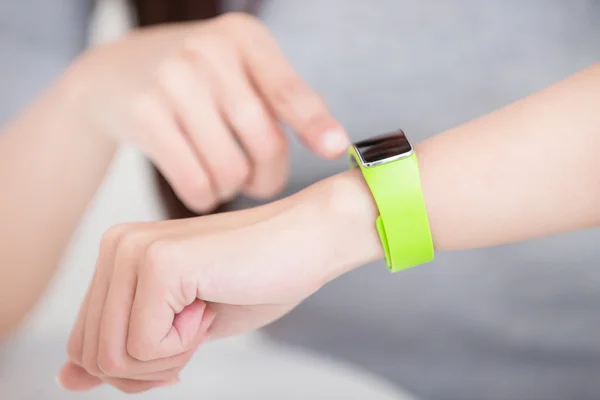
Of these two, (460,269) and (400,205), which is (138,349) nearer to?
(400,205)

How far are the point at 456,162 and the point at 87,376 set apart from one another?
28 centimetres

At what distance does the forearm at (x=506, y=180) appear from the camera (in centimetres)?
30

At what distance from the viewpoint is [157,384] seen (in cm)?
36

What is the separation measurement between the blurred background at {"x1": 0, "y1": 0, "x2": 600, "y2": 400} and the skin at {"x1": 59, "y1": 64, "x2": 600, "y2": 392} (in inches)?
4.1

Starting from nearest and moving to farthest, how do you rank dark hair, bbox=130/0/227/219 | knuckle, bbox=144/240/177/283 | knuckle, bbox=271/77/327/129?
knuckle, bbox=144/240/177/283, knuckle, bbox=271/77/327/129, dark hair, bbox=130/0/227/219

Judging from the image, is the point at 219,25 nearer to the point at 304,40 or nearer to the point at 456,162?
the point at 304,40

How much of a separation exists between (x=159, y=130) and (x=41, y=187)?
0.14 meters

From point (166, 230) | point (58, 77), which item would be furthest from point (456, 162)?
point (58, 77)

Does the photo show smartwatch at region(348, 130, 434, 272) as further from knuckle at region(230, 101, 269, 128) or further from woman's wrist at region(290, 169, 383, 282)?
knuckle at region(230, 101, 269, 128)

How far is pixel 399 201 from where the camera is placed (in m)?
0.31

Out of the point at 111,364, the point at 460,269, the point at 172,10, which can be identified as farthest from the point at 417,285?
the point at 172,10

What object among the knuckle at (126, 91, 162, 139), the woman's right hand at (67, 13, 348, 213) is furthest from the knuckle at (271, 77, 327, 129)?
the knuckle at (126, 91, 162, 139)

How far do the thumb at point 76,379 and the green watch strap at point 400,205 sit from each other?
0.69 ft

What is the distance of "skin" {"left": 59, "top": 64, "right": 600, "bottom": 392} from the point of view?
0.30 meters
